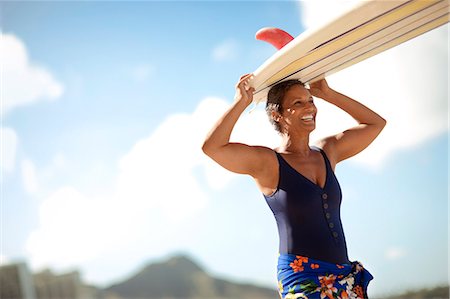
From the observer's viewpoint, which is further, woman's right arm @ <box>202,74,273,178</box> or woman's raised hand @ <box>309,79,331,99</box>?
woman's raised hand @ <box>309,79,331,99</box>

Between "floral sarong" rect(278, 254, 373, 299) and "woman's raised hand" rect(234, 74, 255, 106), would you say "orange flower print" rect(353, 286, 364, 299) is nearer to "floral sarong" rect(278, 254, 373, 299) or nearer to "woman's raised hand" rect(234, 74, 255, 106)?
"floral sarong" rect(278, 254, 373, 299)

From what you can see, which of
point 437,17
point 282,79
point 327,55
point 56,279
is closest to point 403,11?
point 437,17

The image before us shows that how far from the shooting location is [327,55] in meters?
3.00

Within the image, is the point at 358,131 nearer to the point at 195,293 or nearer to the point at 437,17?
the point at 437,17

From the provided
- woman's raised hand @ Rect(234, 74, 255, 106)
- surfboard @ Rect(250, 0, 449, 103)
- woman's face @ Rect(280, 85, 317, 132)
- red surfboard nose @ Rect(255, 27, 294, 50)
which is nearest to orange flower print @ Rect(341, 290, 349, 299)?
woman's face @ Rect(280, 85, 317, 132)

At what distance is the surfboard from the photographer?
260 centimetres

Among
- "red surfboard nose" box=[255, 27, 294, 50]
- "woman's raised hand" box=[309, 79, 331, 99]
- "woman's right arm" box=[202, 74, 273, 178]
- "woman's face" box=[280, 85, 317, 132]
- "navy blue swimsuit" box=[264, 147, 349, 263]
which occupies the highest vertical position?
"red surfboard nose" box=[255, 27, 294, 50]

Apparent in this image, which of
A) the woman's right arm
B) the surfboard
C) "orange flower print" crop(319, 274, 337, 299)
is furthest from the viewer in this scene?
the woman's right arm

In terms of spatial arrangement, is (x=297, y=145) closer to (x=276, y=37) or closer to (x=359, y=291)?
(x=276, y=37)

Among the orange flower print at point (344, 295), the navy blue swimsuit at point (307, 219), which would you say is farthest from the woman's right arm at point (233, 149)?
the orange flower print at point (344, 295)

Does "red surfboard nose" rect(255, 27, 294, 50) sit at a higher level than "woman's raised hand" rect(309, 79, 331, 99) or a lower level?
higher

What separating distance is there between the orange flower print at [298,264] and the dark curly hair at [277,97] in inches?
27.6

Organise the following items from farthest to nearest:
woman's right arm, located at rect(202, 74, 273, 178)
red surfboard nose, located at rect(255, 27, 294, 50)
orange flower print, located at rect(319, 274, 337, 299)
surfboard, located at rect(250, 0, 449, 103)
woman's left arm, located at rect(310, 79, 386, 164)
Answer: woman's left arm, located at rect(310, 79, 386, 164) → red surfboard nose, located at rect(255, 27, 294, 50) → woman's right arm, located at rect(202, 74, 273, 178) → orange flower print, located at rect(319, 274, 337, 299) → surfboard, located at rect(250, 0, 449, 103)

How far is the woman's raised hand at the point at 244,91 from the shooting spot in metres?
2.93
